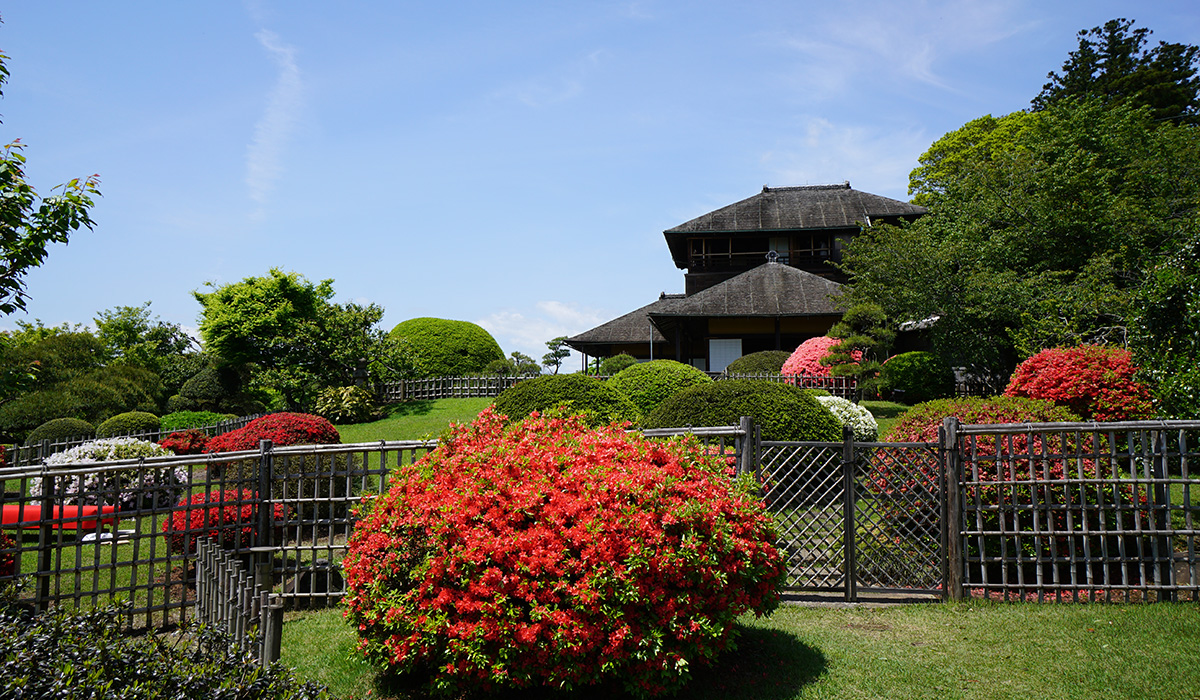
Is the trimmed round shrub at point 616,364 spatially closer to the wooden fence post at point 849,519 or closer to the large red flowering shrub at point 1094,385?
the large red flowering shrub at point 1094,385

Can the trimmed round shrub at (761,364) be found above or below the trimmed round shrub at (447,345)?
below

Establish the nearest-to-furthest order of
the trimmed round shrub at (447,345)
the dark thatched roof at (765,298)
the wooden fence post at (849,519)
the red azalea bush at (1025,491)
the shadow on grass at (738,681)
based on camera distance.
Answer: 1. the shadow on grass at (738,681)
2. the red azalea bush at (1025,491)
3. the wooden fence post at (849,519)
4. the dark thatched roof at (765,298)
5. the trimmed round shrub at (447,345)

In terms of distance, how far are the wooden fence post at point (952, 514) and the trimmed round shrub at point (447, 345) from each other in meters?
25.1

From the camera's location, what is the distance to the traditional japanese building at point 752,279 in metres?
26.1

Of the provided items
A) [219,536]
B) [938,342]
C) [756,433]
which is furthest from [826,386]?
[219,536]

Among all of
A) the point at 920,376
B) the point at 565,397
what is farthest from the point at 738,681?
the point at 920,376

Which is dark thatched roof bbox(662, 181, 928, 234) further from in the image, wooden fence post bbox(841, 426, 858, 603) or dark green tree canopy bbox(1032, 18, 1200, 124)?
wooden fence post bbox(841, 426, 858, 603)

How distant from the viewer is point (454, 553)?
446 cm

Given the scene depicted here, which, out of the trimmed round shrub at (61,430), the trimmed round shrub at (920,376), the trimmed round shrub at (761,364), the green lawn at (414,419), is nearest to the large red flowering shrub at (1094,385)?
the trimmed round shrub at (920,376)

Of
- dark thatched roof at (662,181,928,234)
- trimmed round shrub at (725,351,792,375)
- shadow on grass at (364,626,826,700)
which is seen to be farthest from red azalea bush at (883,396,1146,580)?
dark thatched roof at (662,181,928,234)

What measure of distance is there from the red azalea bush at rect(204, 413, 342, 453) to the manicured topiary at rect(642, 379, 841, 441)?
821 cm

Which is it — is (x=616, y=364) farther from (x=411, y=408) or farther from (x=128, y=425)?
(x=128, y=425)

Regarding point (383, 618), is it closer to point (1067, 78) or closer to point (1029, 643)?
point (1029, 643)

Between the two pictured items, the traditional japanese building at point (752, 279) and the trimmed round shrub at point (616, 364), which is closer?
the trimmed round shrub at point (616, 364)
